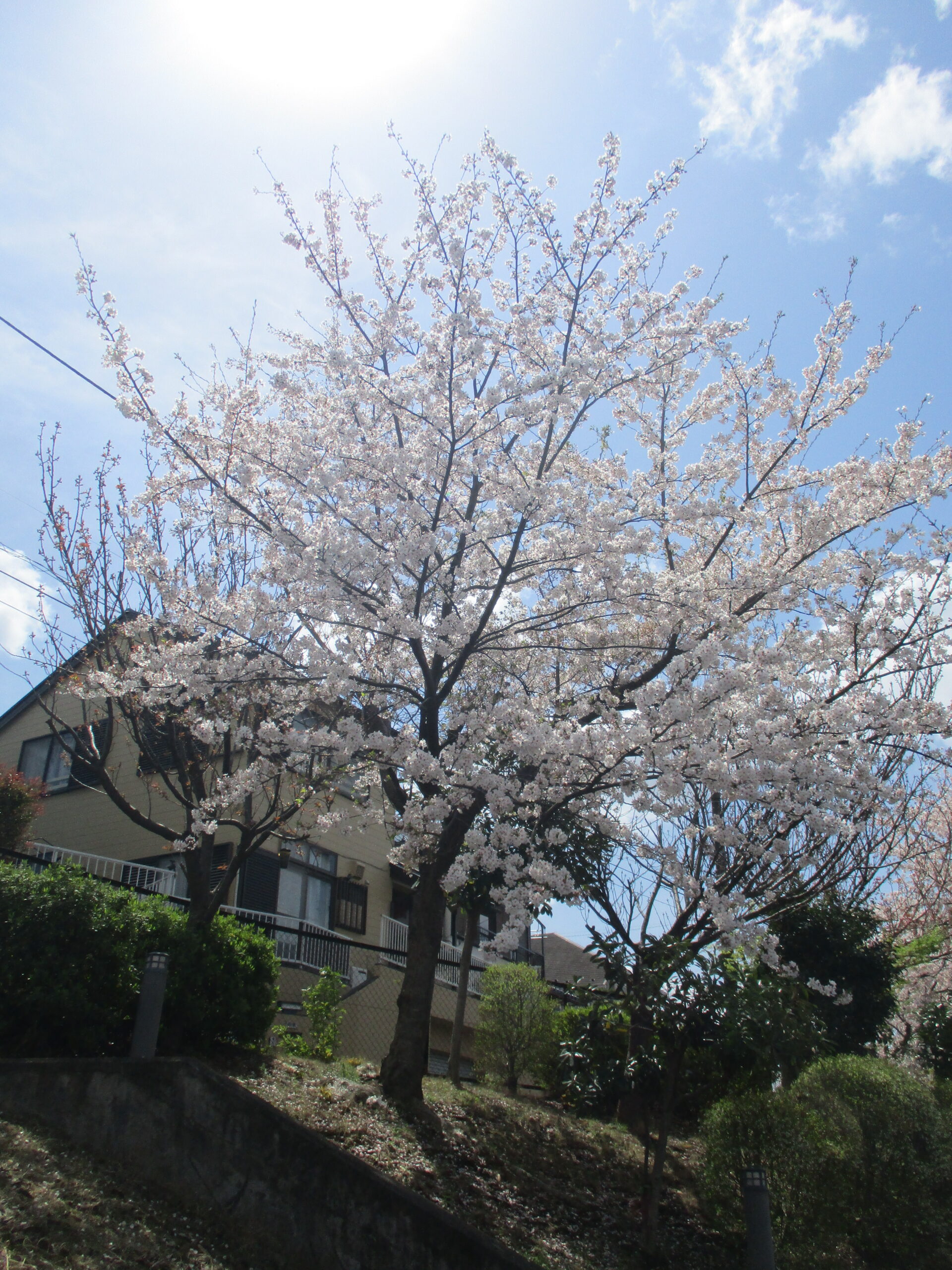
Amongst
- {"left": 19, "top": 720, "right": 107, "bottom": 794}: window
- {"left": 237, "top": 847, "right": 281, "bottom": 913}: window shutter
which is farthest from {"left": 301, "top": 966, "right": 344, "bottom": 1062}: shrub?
{"left": 19, "top": 720, "right": 107, "bottom": 794}: window

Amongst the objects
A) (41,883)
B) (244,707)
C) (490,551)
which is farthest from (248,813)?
(490,551)

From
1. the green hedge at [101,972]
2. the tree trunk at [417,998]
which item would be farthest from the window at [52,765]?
the tree trunk at [417,998]

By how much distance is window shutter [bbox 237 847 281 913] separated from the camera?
1332 cm

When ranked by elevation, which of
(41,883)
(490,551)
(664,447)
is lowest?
(41,883)

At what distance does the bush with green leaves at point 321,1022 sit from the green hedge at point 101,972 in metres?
1.43

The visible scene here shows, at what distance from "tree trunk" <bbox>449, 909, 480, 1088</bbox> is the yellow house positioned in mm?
340

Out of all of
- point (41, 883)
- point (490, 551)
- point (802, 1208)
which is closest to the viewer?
point (802, 1208)

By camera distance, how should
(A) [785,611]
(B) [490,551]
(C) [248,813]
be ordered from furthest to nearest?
1. (C) [248,813]
2. (A) [785,611]
3. (B) [490,551]

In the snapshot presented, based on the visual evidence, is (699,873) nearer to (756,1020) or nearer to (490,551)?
(756,1020)

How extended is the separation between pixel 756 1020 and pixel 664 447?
539cm

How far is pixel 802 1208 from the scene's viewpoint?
5902 millimetres

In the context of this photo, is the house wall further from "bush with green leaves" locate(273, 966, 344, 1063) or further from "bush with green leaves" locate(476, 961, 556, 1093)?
"bush with green leaves" locate(273, 966, 344, 1063)

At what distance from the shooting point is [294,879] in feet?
48.3

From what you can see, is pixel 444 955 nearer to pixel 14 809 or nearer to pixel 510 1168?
pixel 14 809
